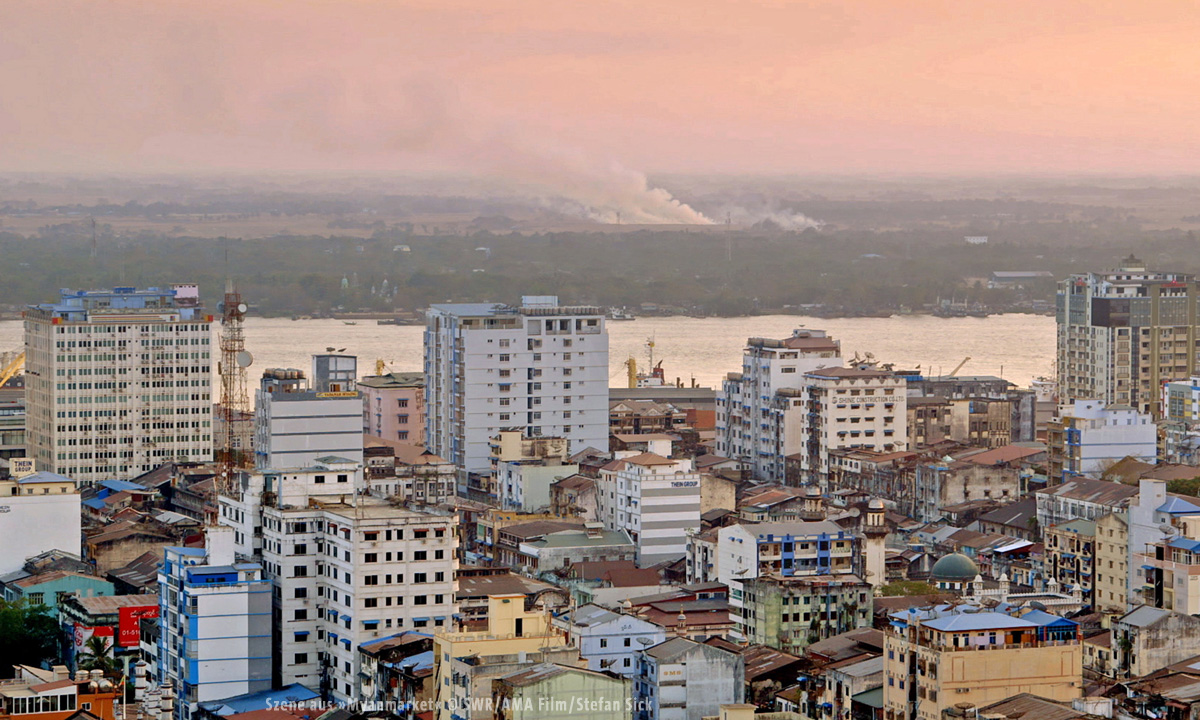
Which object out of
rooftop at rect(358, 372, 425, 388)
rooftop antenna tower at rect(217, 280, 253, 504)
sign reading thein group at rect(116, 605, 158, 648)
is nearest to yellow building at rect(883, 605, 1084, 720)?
sign reading thein group at rect(116, 605, 158, 648)

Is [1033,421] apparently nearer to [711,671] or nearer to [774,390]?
[774,390]

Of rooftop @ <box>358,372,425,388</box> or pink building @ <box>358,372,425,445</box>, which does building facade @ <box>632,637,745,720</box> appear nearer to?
pink building @ <box>358,372,425,445</box>

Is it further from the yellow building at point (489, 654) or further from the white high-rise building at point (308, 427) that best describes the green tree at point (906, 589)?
the white high-rise building at point (308, 427)

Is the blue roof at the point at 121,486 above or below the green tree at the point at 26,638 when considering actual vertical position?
above

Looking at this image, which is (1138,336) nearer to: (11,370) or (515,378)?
(515,378)

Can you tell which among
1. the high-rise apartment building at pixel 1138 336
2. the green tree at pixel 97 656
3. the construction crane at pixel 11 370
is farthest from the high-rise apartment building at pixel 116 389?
the high-rise apartment building at pixel 1138 336

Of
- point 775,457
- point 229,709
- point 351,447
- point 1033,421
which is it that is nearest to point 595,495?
point 351,447
